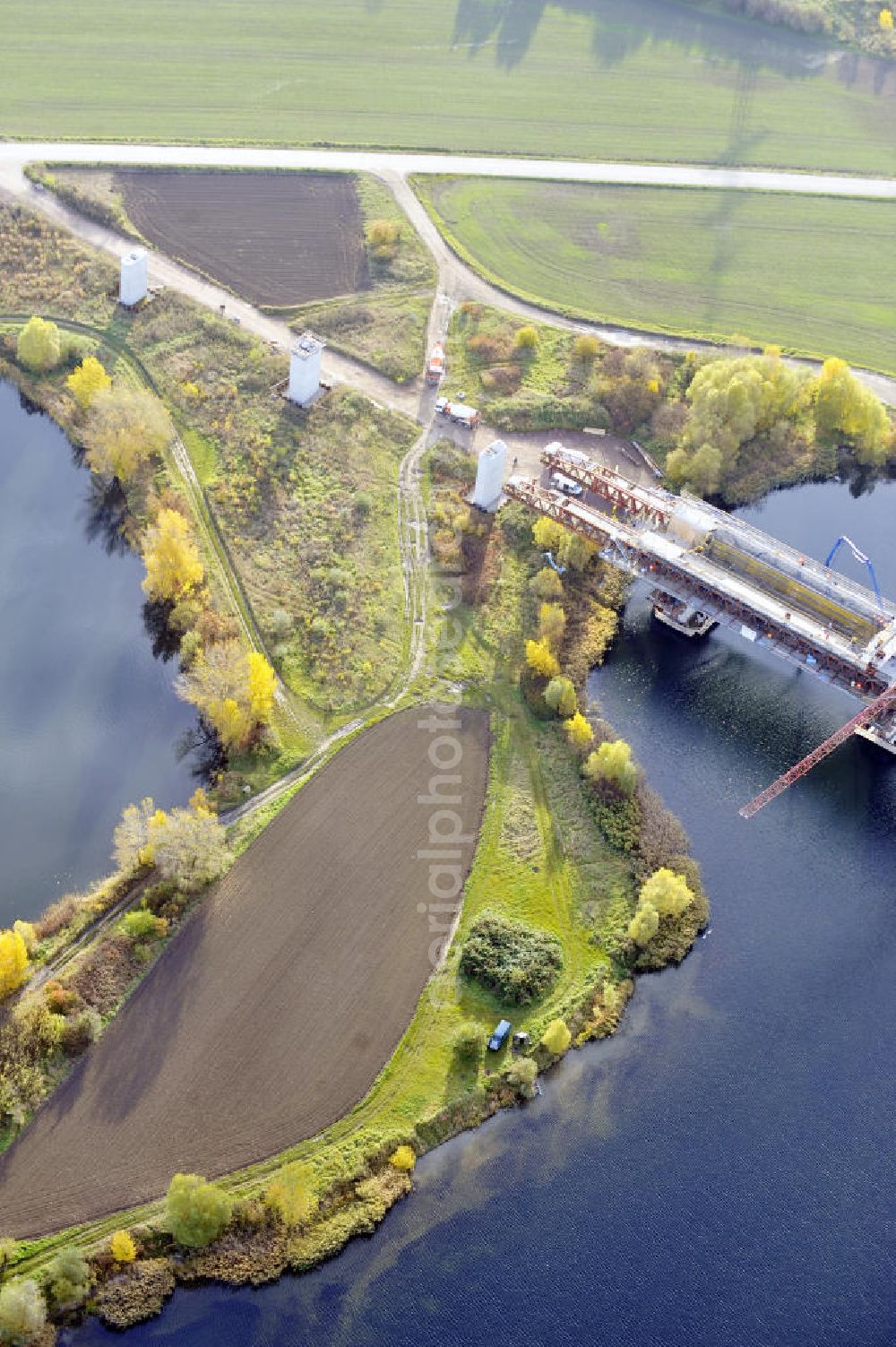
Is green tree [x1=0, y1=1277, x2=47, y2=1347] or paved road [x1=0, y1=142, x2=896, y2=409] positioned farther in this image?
paved road [x1=0, y1=142, x2=896, y2=409]

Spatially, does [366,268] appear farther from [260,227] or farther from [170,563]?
[170,563]

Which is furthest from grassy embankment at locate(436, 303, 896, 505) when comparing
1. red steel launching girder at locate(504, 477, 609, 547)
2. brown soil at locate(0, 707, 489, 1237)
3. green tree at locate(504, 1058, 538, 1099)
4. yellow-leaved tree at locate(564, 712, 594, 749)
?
green tree at locate(504, 1058, 538, 1099)

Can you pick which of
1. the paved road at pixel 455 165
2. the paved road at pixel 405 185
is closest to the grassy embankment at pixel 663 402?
the paved road at pixel 405 185

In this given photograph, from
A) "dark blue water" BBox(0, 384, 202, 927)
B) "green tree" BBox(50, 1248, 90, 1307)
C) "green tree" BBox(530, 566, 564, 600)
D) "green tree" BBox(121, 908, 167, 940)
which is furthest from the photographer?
"green tree" BBox(530, 566, 564, 600)

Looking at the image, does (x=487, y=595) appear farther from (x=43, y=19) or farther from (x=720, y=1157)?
(x=43, y=19)

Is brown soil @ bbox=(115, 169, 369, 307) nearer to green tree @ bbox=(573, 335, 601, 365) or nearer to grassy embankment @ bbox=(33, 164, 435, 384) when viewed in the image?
grassy embankment @ bbox=(33, 164, 435, 384)

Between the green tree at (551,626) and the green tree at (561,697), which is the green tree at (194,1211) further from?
the green tree at (551,626)
